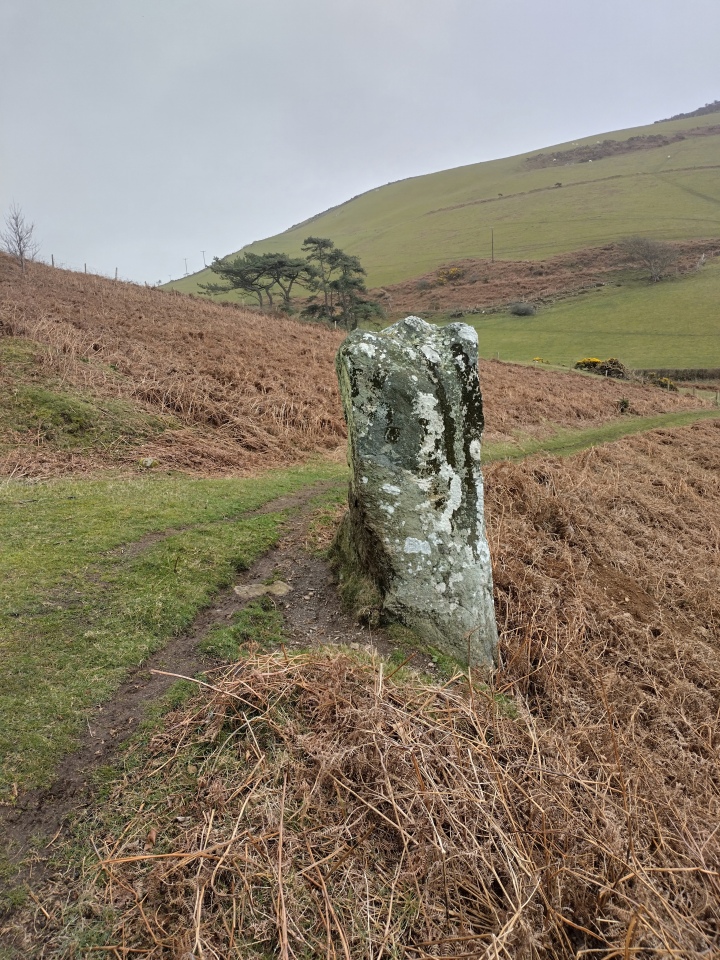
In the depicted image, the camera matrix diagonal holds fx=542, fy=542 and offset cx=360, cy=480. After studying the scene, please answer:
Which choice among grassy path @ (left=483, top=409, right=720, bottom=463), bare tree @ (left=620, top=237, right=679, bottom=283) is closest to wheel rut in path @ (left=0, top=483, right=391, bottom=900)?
grassy path @ (left=483, top=409, right=720, bottom=463)

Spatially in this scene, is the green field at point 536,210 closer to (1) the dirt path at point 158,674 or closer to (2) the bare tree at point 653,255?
(2) the bare tree at point 653,255

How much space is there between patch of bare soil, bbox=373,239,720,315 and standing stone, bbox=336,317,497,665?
63345 millimetres

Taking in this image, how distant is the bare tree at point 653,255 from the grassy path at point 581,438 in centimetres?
4570

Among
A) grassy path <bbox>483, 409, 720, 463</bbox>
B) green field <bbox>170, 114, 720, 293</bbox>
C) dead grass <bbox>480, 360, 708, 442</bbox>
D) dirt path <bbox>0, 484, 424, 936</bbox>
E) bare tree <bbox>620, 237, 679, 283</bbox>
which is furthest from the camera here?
green field <bbox>170, 114, 720, 293</bbox>

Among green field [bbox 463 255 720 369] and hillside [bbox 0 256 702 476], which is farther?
green field [bbox 463 255 720 369]

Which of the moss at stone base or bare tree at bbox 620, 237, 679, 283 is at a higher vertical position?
bare tree at bbox 620, 237, 679, 283

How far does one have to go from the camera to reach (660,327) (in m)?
49.7

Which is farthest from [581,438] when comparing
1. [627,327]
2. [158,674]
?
[627,327]

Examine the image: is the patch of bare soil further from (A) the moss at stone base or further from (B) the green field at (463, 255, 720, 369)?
(A) the moss at stone base

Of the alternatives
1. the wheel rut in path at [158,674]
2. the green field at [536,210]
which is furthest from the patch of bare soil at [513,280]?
the wheel rut in path at [158,674]

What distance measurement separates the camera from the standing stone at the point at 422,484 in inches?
237

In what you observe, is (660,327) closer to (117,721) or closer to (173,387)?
(173,387)

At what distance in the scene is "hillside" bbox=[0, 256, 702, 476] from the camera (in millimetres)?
11781

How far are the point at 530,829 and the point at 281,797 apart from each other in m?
1.71
